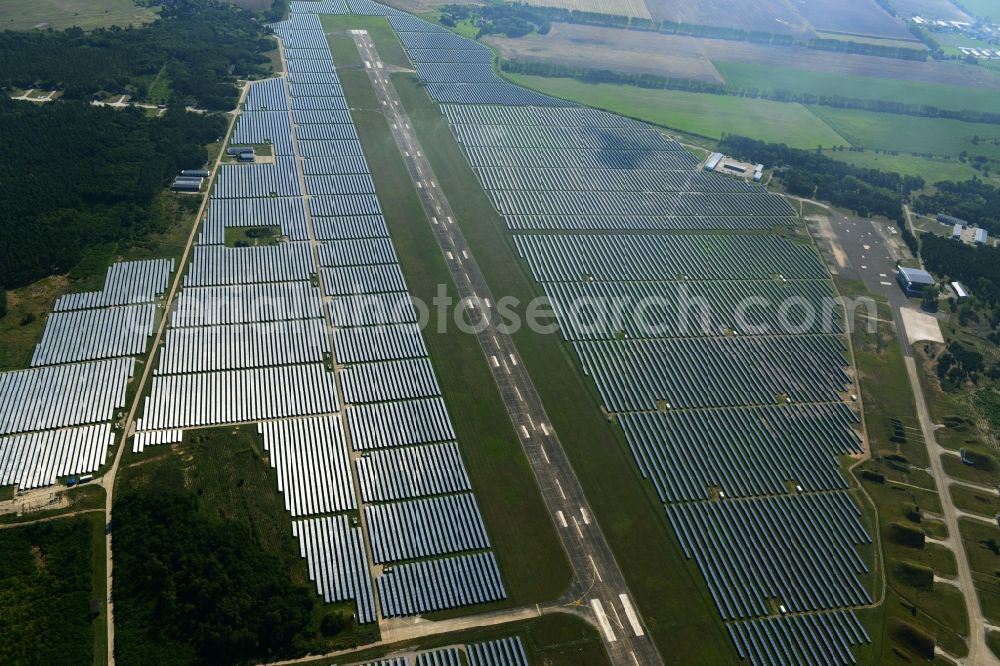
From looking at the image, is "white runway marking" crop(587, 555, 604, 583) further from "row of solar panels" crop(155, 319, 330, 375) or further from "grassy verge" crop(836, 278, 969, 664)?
"row of solar panels" crop(155, 319, 330, 375)

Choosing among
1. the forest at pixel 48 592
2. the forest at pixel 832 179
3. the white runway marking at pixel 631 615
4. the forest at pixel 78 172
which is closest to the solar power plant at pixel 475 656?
the white runway marking at pixel 631 615

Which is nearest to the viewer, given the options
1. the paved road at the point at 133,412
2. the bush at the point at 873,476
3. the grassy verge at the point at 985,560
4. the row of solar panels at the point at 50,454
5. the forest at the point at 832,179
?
the paved road at the point at 133,412

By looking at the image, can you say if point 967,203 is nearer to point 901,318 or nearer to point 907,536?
point 901,318

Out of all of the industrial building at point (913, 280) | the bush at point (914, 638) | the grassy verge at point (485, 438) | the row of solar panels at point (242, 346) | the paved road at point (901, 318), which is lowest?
the row of solar panels at point (242, 346)

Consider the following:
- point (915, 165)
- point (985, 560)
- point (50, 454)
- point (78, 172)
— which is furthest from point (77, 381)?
point (915, 165)

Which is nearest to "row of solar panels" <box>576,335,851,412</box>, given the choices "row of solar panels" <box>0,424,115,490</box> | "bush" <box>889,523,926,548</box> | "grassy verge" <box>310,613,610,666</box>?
"bush" <box>889,523,926,548</box>

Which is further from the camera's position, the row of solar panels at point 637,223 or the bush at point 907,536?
the row of solar panels at point 637,223

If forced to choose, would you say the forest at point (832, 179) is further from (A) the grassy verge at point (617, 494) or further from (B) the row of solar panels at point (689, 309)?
(A) the grassy verge at point (617, 494)
